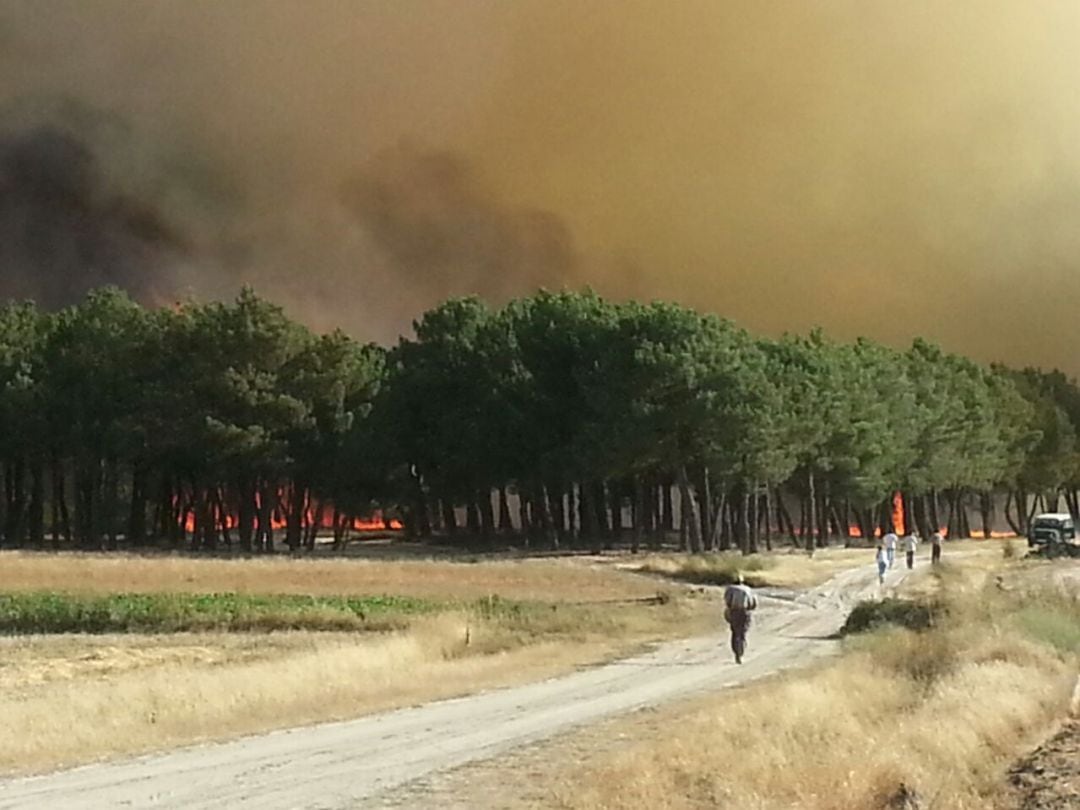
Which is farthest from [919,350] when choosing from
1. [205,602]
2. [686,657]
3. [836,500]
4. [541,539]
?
[686,657]

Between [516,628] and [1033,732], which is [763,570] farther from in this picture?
[1033,732]

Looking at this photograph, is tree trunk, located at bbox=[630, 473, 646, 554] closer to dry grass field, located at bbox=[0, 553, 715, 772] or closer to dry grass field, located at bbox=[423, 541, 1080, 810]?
dry grass field, located at bbox=[0, 553, 715, 772]

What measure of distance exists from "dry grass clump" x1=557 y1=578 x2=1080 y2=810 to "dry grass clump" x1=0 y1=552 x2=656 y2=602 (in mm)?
30530

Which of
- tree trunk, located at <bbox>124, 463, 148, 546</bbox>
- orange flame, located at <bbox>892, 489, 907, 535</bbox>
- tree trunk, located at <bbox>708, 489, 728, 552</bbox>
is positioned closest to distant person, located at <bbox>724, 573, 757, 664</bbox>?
tree trunk, located at <bbox>708, 489, 728, 552</bbox>

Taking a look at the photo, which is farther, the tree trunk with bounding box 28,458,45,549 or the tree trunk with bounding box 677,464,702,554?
the tree trunk with bounding box 28,458,45,549

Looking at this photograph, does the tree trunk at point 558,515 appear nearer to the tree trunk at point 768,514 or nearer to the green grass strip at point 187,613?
the tree trunk at point 768,514

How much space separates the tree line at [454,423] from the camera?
8431 centimetres

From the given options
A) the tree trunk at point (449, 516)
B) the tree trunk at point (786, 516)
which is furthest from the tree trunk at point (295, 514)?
the tree trunk at point (786, 516)

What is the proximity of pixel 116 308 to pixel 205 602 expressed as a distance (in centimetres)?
4882

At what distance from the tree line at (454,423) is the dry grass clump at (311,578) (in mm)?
15270

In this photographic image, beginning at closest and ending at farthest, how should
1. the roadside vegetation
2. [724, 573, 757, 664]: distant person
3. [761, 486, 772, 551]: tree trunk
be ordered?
1. [724, 573, 757, 664]: distant person
2. the roadside vegetation
3. [761, 486, 772, 551]: tree trunk

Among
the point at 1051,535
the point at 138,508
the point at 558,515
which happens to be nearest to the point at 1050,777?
the point at 1051,535

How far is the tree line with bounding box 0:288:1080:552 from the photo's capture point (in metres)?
84.3

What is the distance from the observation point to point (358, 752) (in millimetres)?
20875
